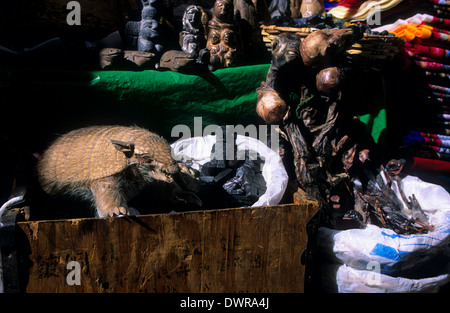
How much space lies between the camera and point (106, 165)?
4.79ft

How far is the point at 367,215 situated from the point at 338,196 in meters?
0.21

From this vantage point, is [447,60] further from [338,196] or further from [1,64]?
[1,64]

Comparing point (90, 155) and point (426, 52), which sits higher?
point (426, 52)

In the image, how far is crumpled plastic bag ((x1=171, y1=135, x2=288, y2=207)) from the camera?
1700 millimetres

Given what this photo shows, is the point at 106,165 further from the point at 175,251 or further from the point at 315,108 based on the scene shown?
the point at 315,108

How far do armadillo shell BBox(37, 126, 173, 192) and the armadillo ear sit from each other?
0.03 m

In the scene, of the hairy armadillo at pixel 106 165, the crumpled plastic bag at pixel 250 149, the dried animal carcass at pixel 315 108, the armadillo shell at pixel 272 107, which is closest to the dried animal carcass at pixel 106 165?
the hairy armadillo at pixel 106 165

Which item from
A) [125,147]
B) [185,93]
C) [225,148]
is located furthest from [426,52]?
[125,147]

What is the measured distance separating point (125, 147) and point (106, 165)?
0.15 meters

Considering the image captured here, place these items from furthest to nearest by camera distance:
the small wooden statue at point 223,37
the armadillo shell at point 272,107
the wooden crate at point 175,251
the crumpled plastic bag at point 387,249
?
the small wooden statue at point 223,37
the armadillo shell at point 272,107
the crumpled plastic bag at point 387,249
the wooden crate at point 175,251

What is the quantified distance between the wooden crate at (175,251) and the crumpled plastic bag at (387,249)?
237mm

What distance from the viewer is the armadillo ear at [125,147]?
1.40 meters

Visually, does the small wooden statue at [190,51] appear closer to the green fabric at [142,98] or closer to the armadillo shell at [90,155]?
the green fabric at [142,98]

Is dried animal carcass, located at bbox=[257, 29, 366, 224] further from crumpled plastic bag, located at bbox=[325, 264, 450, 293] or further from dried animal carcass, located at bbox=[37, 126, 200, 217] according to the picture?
dried animal carcass, located at bbox=[37, 126, 200, 217]
